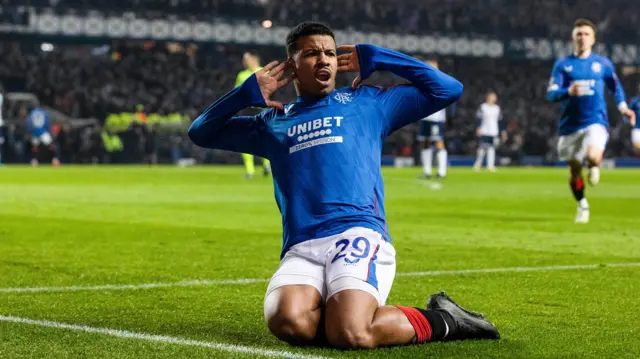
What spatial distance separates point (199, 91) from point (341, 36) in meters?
6.06

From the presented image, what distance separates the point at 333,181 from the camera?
16.0 feet

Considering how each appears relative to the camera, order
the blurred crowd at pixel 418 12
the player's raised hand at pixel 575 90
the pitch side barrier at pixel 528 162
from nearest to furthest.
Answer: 1. the player's raised hand at pixel 575 90
2. the pitch side barrier at pixel 528 162
3. the blurred crowd at pixel 418 12

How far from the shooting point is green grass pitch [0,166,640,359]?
4574 millimetres

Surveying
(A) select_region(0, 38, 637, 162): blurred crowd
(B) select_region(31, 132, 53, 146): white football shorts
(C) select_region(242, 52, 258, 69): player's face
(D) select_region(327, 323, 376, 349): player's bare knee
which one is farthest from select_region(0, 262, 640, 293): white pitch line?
(A) select_region(0, 38, 637, 162): blurred crowd

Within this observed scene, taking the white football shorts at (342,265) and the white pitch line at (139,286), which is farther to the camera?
the white pitch line at (139,286)

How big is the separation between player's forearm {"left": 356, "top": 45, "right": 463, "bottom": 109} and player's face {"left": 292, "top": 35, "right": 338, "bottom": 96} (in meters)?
0.20

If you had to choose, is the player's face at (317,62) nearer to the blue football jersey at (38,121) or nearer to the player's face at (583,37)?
the player's face at (583,37)

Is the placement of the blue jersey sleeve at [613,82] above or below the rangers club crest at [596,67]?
below

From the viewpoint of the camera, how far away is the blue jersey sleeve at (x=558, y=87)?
12227 millimetres

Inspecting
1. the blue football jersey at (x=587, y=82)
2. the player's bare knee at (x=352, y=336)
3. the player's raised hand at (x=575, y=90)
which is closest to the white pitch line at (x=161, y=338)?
the player's bare knee at (x=352, y=336)

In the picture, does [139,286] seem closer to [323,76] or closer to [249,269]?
[249,269]

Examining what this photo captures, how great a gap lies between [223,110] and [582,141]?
320 inches

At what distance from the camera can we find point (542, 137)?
1703 inches

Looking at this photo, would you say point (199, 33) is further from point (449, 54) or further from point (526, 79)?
point (526, 79)
